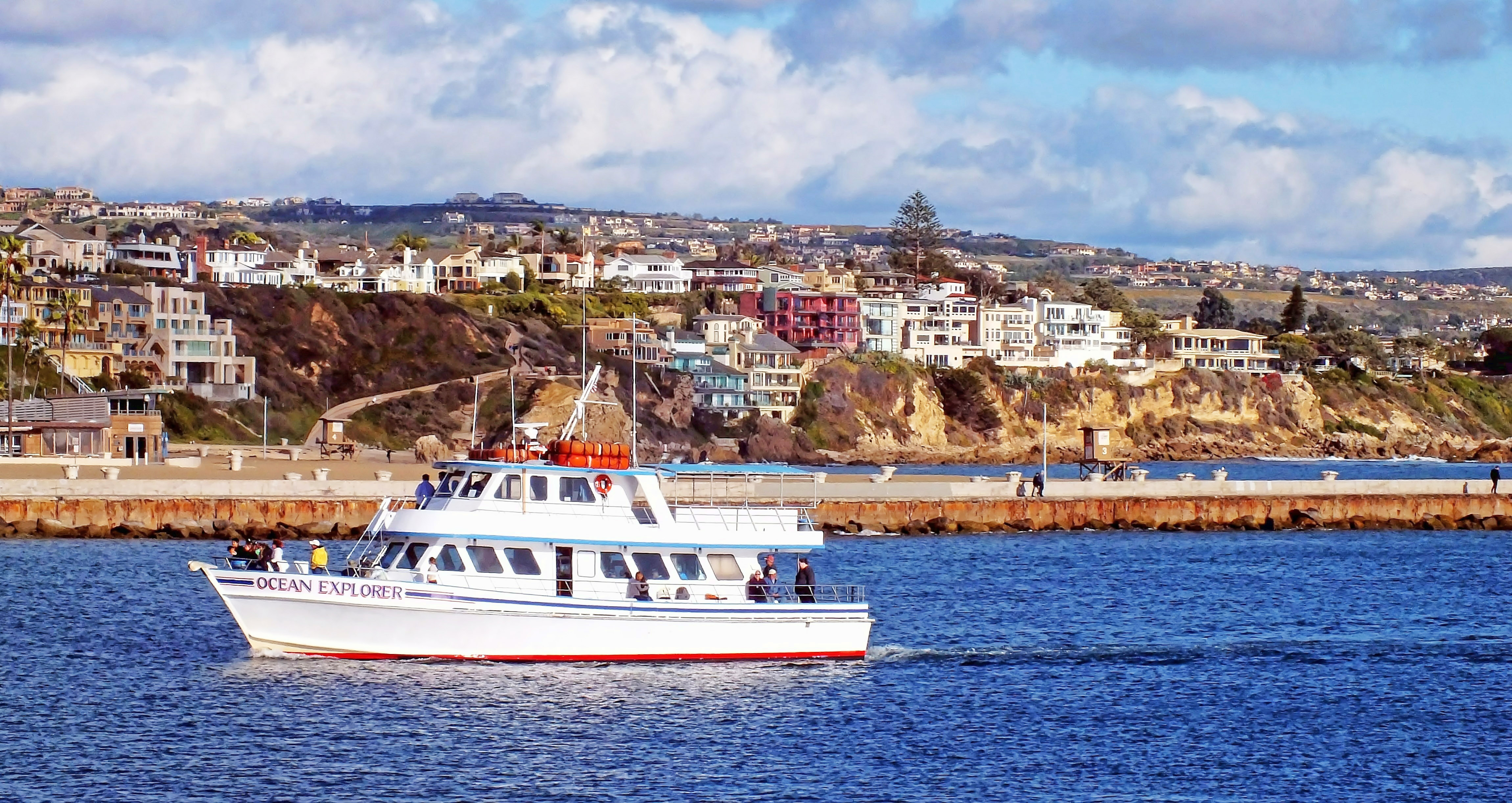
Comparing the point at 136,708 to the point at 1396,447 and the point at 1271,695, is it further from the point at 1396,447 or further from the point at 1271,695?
the point at 1396,447

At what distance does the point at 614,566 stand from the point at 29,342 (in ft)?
267

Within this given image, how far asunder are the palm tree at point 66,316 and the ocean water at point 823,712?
219 feet

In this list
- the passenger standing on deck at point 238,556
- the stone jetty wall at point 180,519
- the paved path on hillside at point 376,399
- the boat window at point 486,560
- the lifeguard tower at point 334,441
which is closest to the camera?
the boat window at point 486,560

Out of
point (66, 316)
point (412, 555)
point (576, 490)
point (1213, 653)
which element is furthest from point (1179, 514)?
point (66, 316)

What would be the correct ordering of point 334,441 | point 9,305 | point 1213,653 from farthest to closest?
point 9,305, point 334,441, point 1213,653

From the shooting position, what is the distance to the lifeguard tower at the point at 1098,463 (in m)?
85.2

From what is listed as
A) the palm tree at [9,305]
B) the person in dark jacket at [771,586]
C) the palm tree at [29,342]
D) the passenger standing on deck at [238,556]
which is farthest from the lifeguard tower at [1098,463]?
the palm tree at [29,342]

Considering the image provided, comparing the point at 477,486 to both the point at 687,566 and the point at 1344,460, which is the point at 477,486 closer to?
the point at 687,566

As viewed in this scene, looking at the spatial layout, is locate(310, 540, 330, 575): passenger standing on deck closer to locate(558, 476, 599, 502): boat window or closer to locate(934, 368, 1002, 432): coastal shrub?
locate(558, 476, 599, 502): boat window

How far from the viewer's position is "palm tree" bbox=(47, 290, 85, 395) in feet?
384

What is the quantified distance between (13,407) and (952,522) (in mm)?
50682

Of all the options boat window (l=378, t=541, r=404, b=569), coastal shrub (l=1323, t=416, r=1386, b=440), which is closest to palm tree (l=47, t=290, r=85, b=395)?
boat window (l=378, t=541, r=404, b=569)

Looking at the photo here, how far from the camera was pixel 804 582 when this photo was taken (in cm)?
4094

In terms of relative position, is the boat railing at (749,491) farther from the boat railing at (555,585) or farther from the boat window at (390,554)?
the boat window at (390,554)
